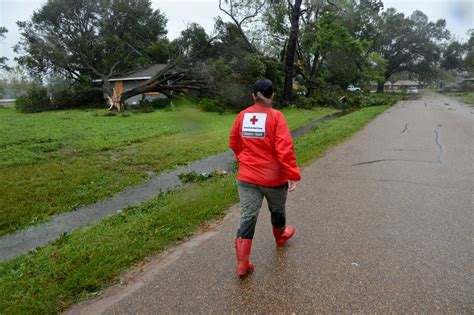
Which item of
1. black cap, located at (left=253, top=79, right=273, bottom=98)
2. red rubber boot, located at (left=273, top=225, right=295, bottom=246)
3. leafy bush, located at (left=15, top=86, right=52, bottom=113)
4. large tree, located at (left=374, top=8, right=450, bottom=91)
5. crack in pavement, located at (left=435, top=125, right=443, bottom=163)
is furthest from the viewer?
large tree, located at (left=374, top=8, right=450, bottom=91)

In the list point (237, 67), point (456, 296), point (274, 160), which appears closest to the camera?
point (456, 296)

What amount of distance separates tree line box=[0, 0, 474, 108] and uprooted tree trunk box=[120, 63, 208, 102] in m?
0.06

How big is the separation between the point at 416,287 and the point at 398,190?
304 centimetres

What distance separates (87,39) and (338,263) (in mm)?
33398

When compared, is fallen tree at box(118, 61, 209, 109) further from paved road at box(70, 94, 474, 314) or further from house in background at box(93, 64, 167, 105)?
paved road at box(70, 94, 474, 314)

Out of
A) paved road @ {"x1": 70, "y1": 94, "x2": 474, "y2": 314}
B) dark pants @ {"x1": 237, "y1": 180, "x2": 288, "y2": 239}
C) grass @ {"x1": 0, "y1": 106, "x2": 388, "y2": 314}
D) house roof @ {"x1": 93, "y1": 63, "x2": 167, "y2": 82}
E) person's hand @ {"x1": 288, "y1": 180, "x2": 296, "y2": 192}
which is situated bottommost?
paved road @ {"x1": 70, "y1": 94, "x2": 474, "y2": 314}

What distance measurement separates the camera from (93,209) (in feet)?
18.7

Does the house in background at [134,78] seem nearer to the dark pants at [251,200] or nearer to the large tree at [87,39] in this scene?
the large tree at [87,39]

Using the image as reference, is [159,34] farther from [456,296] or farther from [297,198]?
[456,296]

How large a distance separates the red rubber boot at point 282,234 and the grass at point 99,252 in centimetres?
112

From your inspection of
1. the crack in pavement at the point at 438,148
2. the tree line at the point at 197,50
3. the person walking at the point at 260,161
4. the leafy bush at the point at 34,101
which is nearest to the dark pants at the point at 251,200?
the person walking at the point at 260,161

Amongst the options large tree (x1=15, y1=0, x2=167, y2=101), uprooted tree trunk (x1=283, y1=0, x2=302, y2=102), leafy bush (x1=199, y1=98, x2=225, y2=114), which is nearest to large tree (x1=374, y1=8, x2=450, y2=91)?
uprooted tree trunk (x1=283, y1=0, x2=302, y2=102)

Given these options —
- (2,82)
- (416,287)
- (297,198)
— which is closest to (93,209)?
(297,198)

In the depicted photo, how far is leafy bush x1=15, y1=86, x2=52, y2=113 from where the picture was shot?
24531 millimetres
